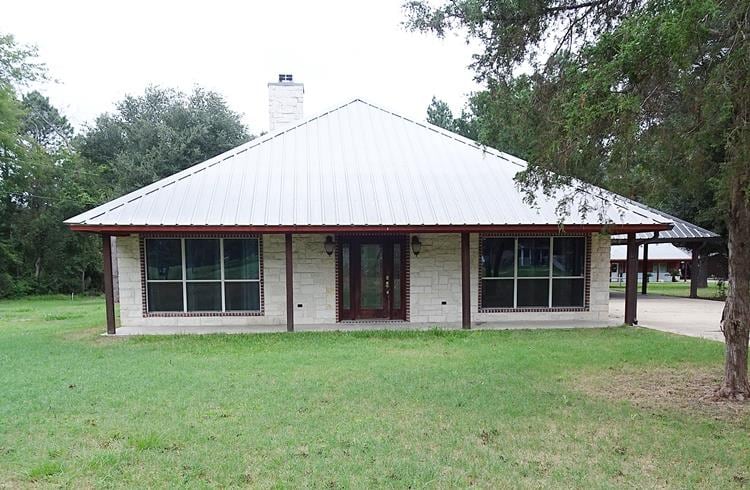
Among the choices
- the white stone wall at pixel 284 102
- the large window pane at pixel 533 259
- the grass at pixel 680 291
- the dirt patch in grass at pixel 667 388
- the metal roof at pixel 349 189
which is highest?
the white stone wall at pixel 284 102

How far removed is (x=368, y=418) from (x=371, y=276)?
655 cm

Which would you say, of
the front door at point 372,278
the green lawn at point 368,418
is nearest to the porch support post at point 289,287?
the front door at point 372,278

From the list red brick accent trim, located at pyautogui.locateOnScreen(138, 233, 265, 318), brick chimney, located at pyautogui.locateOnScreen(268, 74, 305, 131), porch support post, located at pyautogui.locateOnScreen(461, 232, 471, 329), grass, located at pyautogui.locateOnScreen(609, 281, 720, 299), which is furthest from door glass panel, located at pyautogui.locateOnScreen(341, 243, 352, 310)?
grass, located at pyautogui.locateOnScreen(609, 281, 720, 299)

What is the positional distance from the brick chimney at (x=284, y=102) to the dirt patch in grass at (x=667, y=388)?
469 inches

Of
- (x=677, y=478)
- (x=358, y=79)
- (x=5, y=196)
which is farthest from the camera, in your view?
(x=5, y=196)

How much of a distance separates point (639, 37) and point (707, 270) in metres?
30.9

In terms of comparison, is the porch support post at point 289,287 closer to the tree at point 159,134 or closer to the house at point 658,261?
the tree at point 159,134

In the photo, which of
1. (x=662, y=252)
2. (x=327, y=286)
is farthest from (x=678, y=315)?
(x=662, y=252)

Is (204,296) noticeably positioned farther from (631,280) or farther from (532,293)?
(631,280)

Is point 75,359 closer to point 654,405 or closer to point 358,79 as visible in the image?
point 654,405

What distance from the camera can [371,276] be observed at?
36.7 ft

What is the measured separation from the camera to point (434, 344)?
28.3ft

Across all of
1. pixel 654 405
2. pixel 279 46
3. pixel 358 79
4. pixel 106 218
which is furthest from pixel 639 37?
pixel 358 79

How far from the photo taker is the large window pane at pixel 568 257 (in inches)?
444
